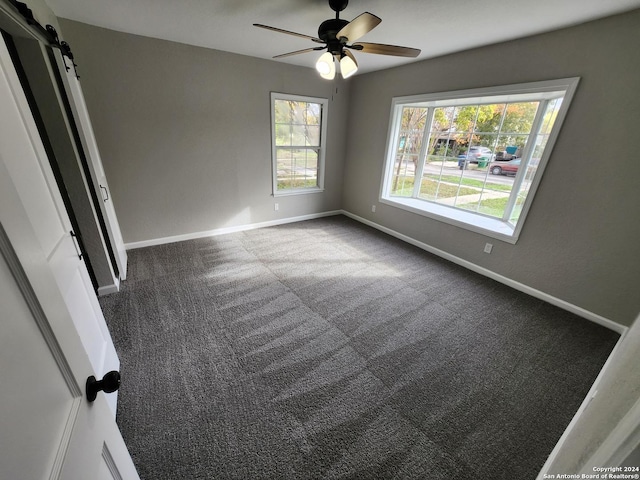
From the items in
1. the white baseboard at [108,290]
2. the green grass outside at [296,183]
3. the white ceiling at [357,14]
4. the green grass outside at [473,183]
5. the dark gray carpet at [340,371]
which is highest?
the white ceiling at [357,14]

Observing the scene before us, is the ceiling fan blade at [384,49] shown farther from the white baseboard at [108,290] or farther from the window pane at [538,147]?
the white baseboard at [108,290]

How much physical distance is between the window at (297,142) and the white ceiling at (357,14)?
113 centimetres

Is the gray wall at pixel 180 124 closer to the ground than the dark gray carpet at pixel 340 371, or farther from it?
farther from it

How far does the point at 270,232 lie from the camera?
4.20m

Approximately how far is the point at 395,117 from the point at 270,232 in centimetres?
257

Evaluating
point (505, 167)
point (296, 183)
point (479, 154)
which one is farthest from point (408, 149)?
point (296, 183)

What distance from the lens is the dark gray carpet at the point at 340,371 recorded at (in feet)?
4.44

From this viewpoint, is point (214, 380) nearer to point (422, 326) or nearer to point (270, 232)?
point (422, 326)

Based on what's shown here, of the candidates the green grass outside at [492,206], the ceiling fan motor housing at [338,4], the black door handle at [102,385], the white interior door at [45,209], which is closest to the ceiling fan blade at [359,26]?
the ceiling fan motor housing at [338,4]

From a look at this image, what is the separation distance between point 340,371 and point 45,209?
Answer: 1809 millimetres

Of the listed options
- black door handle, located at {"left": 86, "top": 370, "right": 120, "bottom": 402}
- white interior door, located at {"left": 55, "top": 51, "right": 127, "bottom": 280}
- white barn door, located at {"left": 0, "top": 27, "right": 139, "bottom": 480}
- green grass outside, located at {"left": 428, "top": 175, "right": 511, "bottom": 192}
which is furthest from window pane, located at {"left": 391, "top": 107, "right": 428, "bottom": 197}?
black door handle, located at {"left": 86, "top": 370, "right": 120, "bottom": 402}

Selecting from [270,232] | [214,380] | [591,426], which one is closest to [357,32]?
[591,426]

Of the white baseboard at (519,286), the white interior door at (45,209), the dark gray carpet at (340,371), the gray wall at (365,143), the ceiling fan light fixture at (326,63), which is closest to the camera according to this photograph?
the white interior door at (45,209)

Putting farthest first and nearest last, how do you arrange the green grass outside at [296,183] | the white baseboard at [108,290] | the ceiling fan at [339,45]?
the green grass outside at [296,183] → the white baseboard at [108,290] → the ceiling fan at [339,45]
